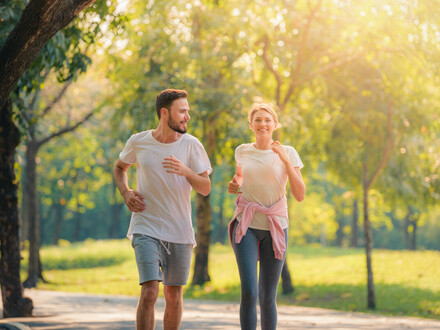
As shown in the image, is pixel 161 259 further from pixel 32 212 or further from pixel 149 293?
pixel 32 212

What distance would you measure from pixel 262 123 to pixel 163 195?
Answer: 1.08 m

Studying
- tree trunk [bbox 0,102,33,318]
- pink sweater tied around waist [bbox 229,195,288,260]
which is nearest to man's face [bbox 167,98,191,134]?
pink sweater tied around waist [bbox 229,195,288,260]

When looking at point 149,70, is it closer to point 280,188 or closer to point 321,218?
point 280,188

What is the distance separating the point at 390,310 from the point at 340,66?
6632 millimetres

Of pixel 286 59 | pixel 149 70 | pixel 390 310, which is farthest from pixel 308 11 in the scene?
pixel 390 310

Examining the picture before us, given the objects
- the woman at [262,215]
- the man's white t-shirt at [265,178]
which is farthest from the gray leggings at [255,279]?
the man's white t-shirt at [265,178]

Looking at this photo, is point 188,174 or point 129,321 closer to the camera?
point 188,174

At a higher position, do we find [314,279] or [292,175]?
[292,175]

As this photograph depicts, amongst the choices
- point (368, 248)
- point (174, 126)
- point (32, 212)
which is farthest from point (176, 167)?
point (32, 212)

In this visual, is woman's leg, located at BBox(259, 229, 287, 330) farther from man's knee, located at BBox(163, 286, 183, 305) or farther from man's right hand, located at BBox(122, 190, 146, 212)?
man's right hand, located at BBox(122, 190, 146, 212)

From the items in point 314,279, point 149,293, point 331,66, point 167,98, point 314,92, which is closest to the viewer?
point 149,293

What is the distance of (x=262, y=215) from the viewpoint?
6109mm

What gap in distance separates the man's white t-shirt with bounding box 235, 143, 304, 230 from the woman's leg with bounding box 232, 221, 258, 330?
175 mm

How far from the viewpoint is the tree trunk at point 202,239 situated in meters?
21.3
